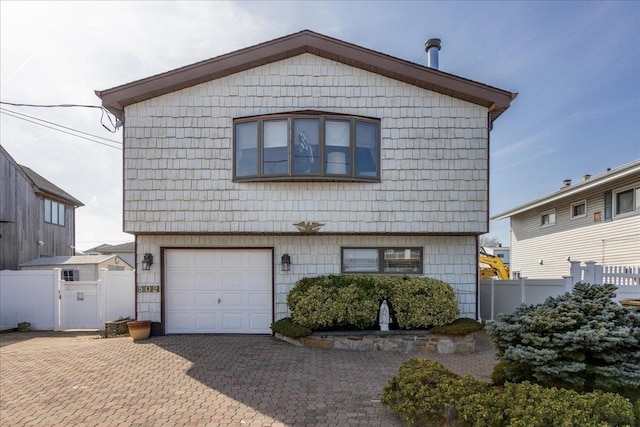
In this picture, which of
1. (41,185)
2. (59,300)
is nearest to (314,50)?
(59,300)

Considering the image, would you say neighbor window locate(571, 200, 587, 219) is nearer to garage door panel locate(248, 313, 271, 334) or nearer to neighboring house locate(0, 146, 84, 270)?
garage door panel locate(248, 313, 271, 334)

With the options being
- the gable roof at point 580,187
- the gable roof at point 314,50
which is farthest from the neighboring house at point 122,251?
the gable roof at point 580,187

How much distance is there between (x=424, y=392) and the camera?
4.16 m

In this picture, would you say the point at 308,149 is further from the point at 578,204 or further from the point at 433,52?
the point at 578,204

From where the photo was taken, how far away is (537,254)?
57.3 ft

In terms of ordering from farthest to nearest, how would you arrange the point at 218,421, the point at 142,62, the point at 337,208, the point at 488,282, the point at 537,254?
the point at 537,254
the point at 488,282
the point at 142,62
the point at 337,208
the point at 218,421

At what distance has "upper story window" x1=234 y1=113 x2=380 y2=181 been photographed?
8.31m

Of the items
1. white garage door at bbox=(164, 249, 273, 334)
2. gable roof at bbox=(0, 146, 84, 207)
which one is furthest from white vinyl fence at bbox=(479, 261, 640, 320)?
gable roof at bbox=(0, 146, 84, 207)

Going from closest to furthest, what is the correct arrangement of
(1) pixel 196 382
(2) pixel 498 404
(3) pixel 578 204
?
1. (2) pixel 498 404
2. (1) pixel 196 382
3. (3) pixel 578 204

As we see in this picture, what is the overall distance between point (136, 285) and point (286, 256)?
3816 mm

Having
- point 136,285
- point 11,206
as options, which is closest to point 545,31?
point 136,285

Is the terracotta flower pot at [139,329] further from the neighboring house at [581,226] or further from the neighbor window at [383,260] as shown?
the neighboring house at [581,226]

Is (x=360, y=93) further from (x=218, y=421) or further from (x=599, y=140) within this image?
(x=599, y=140)

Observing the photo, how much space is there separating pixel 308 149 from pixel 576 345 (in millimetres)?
6118
